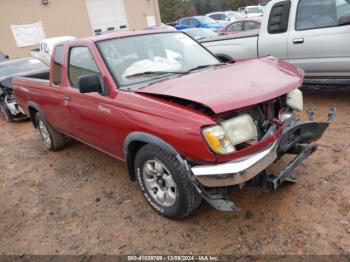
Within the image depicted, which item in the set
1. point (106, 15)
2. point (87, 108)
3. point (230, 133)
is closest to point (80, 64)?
point (87, 108)

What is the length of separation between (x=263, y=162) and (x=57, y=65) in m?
3.17

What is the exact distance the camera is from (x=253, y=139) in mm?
2646

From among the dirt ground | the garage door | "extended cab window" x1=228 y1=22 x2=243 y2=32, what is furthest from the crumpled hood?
the garage door

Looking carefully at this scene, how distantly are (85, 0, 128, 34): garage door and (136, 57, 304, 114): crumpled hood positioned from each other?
1905 centimetres

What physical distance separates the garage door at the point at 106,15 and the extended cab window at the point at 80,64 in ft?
58.3

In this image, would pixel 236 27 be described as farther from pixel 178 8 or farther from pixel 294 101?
pixel 178 8

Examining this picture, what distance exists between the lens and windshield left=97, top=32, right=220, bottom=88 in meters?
3.36

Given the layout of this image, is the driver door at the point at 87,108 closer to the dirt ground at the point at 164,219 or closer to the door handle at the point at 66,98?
the door handle at the point at 66,98

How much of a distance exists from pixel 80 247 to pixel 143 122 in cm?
132

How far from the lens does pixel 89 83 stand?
10.2ft

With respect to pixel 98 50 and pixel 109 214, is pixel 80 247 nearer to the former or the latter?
pixel 109 214

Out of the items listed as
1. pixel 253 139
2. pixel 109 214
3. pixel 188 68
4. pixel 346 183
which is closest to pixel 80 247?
pixel 109 214

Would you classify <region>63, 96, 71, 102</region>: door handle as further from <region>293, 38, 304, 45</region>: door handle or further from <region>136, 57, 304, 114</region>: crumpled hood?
<region>293, 38, 304, 45</region>: door handle

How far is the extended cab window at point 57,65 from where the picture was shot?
13.9ft
